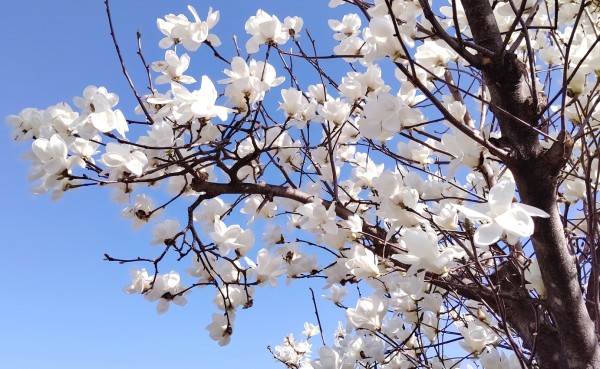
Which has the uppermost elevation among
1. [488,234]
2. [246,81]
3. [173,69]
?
[173,69]

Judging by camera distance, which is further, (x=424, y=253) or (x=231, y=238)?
(x=231, y=238)

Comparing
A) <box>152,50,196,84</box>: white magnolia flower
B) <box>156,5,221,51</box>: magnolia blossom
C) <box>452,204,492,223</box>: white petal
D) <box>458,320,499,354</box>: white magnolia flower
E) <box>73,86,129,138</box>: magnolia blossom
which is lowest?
<box>452,204,492,223</box>: white petal

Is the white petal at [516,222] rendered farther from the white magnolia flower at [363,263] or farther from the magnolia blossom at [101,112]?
the magnolia blossom at [101,112]

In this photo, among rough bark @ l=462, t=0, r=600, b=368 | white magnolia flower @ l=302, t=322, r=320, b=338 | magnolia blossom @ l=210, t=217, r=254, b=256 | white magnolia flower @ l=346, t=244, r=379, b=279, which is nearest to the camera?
rough bark @ l=462, t=0, r=600, b=368

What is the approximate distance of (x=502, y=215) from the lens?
818 mm

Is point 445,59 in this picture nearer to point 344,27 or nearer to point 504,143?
point 504,143

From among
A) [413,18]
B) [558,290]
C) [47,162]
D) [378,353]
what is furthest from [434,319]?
[47,162]

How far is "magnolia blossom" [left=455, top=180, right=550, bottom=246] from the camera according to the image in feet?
2.61

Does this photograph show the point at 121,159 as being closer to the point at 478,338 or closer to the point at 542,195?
the point at 542,195

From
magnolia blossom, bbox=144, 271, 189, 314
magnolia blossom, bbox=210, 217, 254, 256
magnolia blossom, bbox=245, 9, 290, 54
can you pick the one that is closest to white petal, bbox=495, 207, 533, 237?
magnolia blossom, bbox=210, 217, 254, 256

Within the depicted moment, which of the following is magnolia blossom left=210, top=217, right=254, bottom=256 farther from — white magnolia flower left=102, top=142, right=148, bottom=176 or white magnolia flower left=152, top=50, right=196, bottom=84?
white magnolia flower left=152, top=50, right=196, bottom=84

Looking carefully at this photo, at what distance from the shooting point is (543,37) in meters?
2.08

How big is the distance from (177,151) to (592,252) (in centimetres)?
109

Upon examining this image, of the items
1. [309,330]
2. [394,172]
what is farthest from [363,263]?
[309,330]
